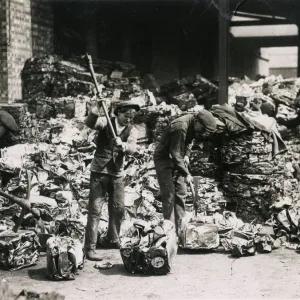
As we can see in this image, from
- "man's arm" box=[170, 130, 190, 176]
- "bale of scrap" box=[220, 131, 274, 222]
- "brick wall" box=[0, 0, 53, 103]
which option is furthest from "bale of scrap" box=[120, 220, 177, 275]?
"brick wall" box=[0, 0, 53, 103]

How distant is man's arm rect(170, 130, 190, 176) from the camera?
6.47 metres

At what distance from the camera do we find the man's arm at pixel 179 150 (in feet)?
21.2

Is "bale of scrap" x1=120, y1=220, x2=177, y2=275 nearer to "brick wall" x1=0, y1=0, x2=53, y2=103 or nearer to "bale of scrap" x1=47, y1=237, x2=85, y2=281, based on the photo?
"bale of scrap" x1=47, y1=237, x2=85, y2=281

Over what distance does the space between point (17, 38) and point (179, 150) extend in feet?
21.0

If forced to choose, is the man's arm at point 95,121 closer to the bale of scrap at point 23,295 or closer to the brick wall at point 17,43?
the bale of scrap at point 23,295

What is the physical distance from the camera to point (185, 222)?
6812 mm

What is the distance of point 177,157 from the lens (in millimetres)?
6477

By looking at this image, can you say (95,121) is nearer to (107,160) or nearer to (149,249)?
(107,160)

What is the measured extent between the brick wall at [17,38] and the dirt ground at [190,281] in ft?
19.7

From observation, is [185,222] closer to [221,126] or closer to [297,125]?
[221,126]

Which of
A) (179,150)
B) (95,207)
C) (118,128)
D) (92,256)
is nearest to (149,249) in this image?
(92,256)

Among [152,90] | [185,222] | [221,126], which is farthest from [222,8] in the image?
[185,222]

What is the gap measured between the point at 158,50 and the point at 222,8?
493cm

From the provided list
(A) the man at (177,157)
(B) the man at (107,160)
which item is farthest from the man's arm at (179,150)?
(B) the man at (107,160)
